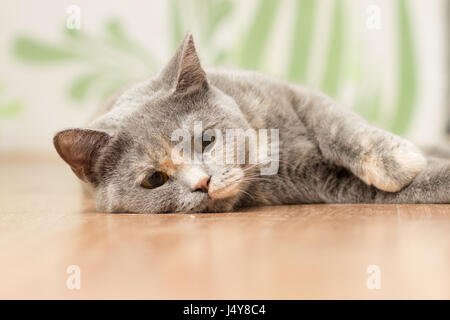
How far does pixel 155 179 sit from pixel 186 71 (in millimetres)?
311

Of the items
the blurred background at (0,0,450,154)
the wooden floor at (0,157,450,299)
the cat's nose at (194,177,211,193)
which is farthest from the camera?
the blurred background at (0,0,450,154)

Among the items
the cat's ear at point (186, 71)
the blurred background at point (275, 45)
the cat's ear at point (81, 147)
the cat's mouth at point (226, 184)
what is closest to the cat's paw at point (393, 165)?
the cat's mouth at point (226, 184)

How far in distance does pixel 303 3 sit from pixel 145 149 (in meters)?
2.16

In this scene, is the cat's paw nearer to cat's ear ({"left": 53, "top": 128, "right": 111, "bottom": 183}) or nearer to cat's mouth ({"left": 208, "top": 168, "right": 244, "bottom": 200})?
cat's mouth ({"left": 208, "top": 168, "right": 244, "bottom": 200})

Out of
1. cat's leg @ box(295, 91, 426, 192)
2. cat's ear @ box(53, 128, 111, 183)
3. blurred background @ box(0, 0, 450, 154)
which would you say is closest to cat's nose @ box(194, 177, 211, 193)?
cat's ear @ box(53, 128, 111, 183)

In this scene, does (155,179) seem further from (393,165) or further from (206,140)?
(393,165)

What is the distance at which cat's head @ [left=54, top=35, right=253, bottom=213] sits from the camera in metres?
1.28

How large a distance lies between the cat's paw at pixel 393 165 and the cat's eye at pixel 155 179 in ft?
1.69

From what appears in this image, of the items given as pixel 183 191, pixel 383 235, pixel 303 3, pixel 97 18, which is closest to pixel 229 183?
pixel 183 191

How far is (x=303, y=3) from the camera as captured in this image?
3.14 m

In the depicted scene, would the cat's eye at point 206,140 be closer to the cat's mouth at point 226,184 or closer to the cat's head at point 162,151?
the cat's head at point 162,151

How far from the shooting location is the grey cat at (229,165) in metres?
1.30

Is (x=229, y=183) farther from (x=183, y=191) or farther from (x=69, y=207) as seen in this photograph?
(x=69, y=207)

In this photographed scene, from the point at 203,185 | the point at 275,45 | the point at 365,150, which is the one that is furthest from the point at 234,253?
the point at 275,45
